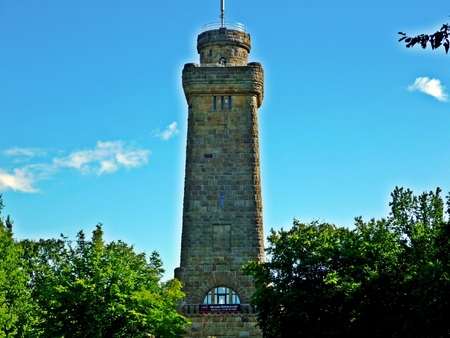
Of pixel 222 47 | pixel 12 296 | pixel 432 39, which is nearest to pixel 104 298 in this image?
pixel 12 296

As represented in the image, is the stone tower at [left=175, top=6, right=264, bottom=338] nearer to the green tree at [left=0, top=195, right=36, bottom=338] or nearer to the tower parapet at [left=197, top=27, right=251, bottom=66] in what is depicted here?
the tower parapet at [left=197, top=27, right=251, bottom=66]

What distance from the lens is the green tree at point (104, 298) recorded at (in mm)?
40281

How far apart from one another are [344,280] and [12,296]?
2127cm

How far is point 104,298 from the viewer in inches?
1610

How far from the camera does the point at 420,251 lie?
132 ft

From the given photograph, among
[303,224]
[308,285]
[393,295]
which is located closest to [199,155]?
[303,224]

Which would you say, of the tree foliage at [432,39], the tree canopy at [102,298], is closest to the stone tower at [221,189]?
the tree canopy at [102,298]

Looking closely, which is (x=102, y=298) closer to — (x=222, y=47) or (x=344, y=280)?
(x=344, y=280)

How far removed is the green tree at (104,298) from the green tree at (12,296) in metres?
3.37

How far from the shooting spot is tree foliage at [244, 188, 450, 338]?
38000 mm

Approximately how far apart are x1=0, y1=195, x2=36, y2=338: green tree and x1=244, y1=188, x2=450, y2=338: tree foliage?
13905 millimetres

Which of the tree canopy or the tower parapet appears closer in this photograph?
the tree canopy

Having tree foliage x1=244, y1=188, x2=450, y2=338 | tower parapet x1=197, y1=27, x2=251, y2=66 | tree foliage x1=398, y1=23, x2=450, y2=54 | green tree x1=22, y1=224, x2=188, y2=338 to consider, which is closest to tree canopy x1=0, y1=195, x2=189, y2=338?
green tree x1=22, y1=224, x2=188, y2=338

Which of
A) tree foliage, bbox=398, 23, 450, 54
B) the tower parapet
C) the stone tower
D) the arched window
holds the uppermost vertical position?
the tower parapet
